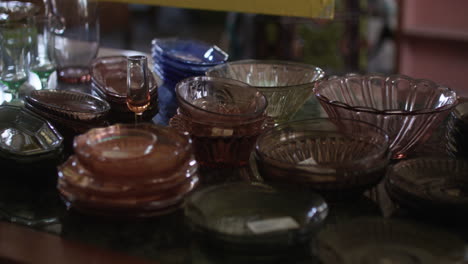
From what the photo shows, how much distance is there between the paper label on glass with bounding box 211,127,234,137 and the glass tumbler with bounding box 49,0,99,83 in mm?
593

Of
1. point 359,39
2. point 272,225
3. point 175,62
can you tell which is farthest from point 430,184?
point 359,39

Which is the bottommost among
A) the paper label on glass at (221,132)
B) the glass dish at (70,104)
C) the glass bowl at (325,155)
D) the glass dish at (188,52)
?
the glass bowl at (325,155)

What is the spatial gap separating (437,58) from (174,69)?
2.08 meters

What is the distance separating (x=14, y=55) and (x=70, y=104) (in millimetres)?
272

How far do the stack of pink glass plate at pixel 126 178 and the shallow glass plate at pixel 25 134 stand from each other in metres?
0.12

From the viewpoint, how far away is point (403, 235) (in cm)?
82

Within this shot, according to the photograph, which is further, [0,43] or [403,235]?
[0,43]

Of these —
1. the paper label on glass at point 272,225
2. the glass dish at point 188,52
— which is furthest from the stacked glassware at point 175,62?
the paper label on glass at point 272,225

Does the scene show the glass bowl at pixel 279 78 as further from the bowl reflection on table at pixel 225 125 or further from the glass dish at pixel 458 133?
the glass dish at pixel 458 133

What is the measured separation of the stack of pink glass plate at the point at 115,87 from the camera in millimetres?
1230

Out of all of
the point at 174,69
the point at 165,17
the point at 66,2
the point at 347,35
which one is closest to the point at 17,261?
the point at 174,69

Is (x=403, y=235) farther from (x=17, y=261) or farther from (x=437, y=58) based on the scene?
(x=437, y=58)

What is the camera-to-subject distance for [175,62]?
54.6 inches

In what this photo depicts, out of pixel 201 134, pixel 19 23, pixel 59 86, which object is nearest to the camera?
pixel 201 134
